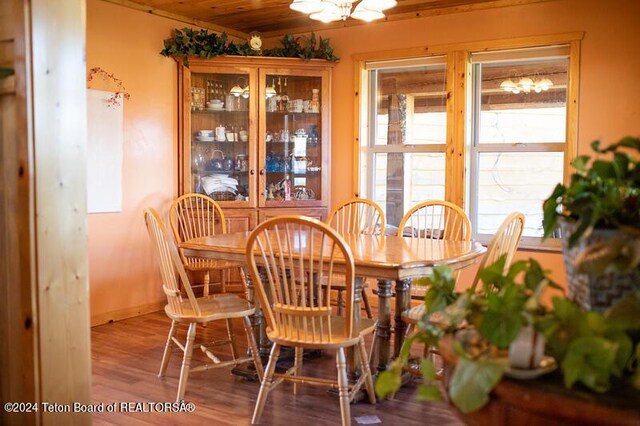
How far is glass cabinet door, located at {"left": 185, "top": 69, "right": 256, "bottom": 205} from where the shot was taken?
205 inches

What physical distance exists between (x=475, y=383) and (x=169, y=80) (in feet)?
14.6

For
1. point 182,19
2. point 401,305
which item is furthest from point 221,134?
point 401,305

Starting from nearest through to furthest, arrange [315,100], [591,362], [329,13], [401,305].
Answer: [591,362], [401,305], [329,13], [315,100]

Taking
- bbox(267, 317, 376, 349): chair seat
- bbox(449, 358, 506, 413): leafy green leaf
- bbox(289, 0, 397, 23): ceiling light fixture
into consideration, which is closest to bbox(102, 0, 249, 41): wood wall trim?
bbox(289, 0, 397, 23): ceiling light fixture

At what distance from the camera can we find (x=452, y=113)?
492 centimetres

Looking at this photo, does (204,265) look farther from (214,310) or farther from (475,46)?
(475,46)

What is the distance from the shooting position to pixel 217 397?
309 cm

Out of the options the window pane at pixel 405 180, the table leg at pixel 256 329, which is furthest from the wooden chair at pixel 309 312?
the window pane at pixel 405 180

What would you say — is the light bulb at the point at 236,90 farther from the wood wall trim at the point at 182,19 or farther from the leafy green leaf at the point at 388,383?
the leafy green leaf at the point at 388,383

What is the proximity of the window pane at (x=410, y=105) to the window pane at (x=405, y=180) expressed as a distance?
0.44ft

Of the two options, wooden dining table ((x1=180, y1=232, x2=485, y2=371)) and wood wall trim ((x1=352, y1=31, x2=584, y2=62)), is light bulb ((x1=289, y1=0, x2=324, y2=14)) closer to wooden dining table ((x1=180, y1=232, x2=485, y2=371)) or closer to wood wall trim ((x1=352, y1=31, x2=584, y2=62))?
wooden dining table ((x1=180, y1=232, x2=485, y2=371))

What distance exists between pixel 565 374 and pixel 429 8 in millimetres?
4331

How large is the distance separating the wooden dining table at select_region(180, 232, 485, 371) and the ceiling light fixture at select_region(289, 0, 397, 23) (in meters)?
1.24

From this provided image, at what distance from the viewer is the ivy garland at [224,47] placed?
496cm
